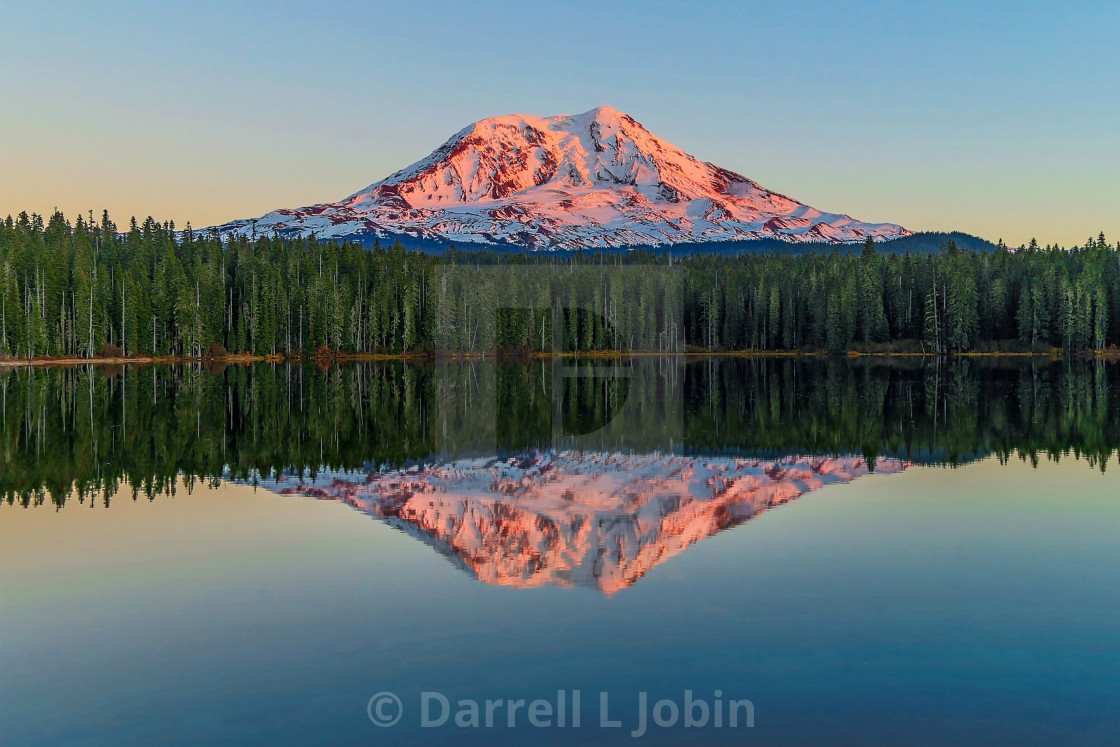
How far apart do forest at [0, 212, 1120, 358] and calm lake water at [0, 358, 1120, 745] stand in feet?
317

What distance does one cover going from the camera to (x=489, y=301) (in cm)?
15512

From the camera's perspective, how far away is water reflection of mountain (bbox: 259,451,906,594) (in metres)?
16.5

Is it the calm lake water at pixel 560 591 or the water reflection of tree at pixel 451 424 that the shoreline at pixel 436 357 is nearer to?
the water reflection of tree at pixel 451 424

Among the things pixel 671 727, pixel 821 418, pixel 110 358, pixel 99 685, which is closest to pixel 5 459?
pixel 99 685

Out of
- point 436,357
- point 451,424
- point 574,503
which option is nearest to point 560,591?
point 574,503

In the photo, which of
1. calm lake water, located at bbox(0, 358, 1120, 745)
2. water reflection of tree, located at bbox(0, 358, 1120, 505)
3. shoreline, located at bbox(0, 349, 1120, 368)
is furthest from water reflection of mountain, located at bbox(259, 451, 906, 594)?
shoreline, located at bbox(0, 349, 1120, 368)

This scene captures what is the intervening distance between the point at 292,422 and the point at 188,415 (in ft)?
19.2

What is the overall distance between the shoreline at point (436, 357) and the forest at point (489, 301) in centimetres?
111

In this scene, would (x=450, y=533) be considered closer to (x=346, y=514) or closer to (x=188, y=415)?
(x=346, y=514)

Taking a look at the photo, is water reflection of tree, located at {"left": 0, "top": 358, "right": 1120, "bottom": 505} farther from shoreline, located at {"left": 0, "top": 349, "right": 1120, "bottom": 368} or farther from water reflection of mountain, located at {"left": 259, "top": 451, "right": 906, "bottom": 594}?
shoreline, located at {"left": 0, "top": 349, "right": 1120, "bottom": 368}

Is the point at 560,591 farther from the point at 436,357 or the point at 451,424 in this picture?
the point at 436,357

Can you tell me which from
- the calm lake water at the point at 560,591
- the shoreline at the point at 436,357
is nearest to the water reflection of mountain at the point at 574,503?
the calm lake water at the point at 560,591

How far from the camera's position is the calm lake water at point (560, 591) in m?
9.98

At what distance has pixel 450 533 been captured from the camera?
739 inches
